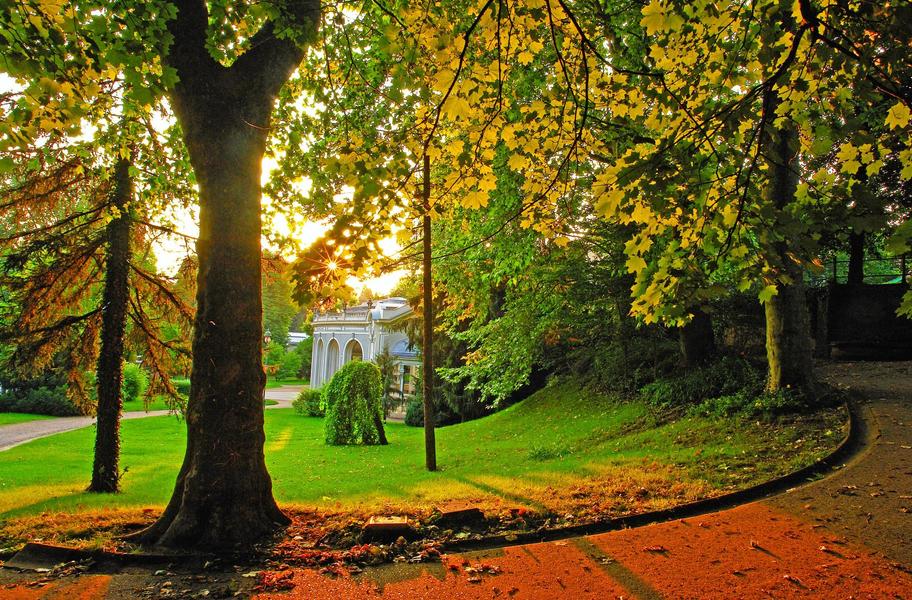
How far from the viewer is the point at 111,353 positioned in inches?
372

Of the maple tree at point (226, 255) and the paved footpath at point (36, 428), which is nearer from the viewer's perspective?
the maple tree at point (226, 255)

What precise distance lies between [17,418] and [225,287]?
27.3m

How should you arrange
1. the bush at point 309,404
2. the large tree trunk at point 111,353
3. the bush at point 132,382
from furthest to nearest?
the bush at point 132,382 → the bush at point 309,404 → the large tree trunk at point 111,353

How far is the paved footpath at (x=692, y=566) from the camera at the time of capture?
11.8 feet

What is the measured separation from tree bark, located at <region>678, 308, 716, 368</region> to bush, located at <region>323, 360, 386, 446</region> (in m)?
10.9

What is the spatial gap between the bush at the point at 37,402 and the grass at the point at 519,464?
913cm

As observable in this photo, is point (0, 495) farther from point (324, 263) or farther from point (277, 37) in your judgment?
point (324, 263)

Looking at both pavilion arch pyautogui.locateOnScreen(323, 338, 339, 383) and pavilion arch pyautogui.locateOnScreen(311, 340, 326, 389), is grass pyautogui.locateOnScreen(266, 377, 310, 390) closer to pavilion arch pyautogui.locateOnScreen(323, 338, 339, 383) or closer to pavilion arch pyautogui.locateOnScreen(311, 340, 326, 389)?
pavilion arch pyautogui.locateOnScreen(311, 340, 326, 389)

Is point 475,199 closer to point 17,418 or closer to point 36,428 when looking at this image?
point 36,428

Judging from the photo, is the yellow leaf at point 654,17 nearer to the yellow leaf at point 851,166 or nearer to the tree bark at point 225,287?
the yellow leaf at point 851,166

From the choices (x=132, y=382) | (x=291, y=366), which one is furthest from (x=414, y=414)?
(x=291, y=366)

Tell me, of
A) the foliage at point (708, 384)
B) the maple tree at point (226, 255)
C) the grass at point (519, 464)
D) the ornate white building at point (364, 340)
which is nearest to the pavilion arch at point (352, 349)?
the ornate white building at point (364, 340)

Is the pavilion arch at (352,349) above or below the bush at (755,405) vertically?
Result: above

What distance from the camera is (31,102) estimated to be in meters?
3.44
